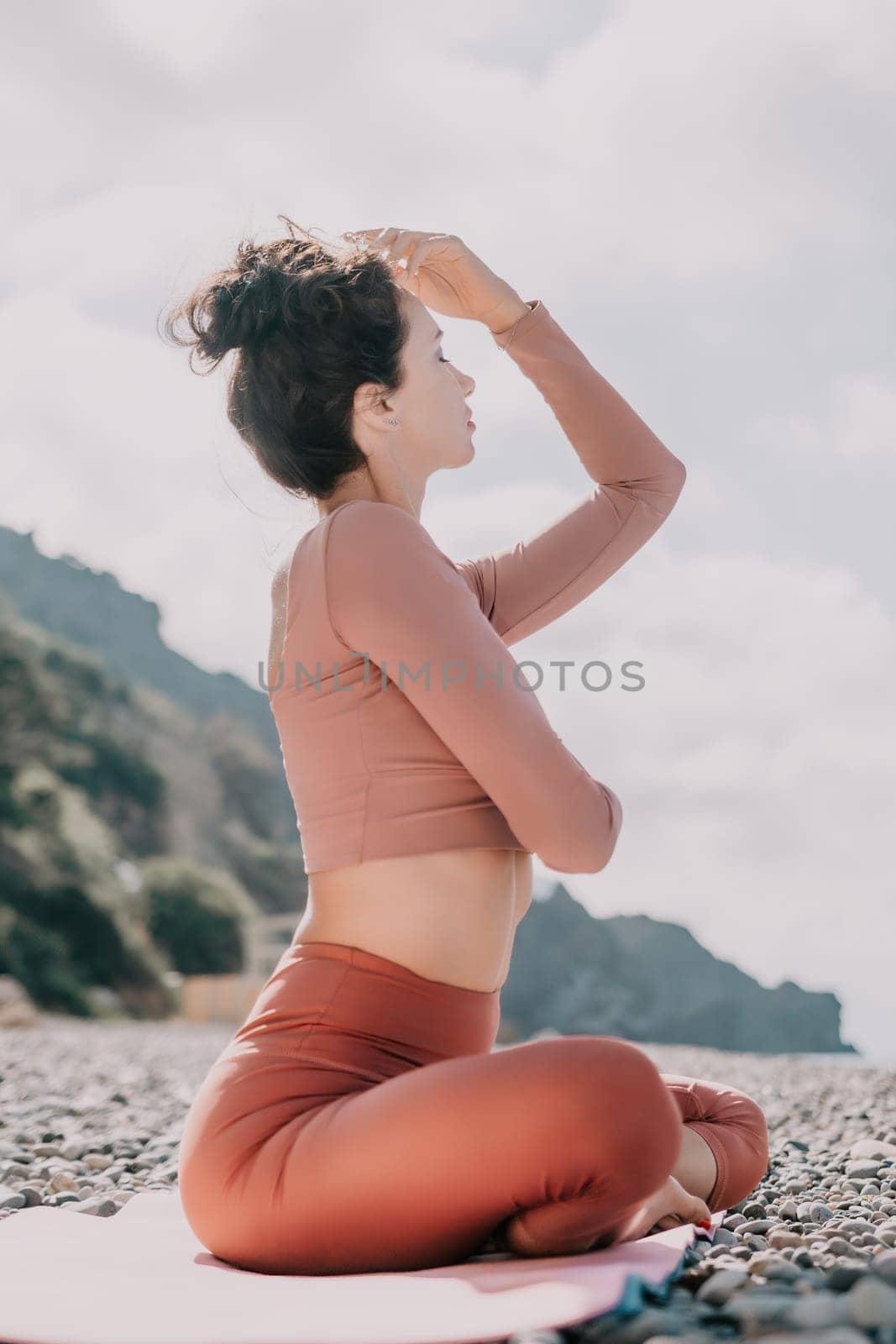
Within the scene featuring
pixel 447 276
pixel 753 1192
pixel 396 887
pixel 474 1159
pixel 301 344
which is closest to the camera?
pixel 474 1159

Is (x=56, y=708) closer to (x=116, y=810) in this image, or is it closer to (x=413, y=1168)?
A: (x=116, y=810)

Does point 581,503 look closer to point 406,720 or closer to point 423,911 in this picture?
point 406,720

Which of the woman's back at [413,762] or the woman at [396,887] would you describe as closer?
the woman at [396,887]

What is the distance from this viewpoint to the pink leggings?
1.87m

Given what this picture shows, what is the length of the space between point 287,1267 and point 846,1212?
1.38 metres

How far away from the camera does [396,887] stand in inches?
86.1

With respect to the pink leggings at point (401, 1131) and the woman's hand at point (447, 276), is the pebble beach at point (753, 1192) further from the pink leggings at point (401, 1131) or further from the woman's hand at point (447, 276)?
the woman's hand at point (447, 276)

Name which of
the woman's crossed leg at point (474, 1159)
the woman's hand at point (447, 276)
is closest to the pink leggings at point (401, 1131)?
the woman's crossed leg at point (474, 1159)

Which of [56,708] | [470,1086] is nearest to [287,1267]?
[470,1086]

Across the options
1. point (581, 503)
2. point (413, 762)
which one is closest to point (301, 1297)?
point (413, 762)

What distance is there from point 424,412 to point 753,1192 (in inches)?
83.4

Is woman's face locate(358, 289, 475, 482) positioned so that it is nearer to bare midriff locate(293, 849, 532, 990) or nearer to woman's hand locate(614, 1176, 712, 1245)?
bare midriff locate(293, 849, 532, 990)

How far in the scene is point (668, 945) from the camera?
49.0m

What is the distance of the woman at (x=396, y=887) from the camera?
1.90 m
